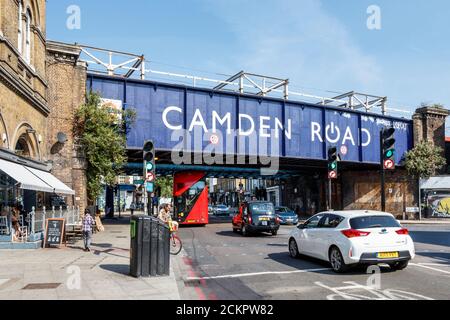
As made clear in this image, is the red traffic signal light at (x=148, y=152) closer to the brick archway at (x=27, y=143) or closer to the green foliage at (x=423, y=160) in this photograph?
the brick archway at (x=27, y=143)

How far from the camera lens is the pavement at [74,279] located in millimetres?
7988


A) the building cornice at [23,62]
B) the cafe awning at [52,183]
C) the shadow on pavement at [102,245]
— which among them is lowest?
the shadow on pavement at [102,245]

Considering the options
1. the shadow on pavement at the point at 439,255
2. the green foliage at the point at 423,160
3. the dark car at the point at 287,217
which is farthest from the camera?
the green foliage at the point at 423,160

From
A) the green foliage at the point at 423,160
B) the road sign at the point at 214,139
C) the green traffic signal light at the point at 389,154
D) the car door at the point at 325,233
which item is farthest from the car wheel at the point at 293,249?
the green foliage at the point at 423,160

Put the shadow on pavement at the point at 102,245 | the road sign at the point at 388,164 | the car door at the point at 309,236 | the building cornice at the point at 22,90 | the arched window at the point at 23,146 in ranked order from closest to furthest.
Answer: the car door at the point at 309,236, the road sign at the point at 388,164, the building cornice at the point at 22,90, the shadow on pavement at the point at 102,245, the arched window at the point at 23,146

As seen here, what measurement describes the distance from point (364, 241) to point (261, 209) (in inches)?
464

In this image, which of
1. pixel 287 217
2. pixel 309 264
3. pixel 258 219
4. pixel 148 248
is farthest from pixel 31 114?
pixel 287 217

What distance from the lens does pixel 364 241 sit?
10.1 meters

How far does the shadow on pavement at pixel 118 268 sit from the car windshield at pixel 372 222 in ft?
18.1

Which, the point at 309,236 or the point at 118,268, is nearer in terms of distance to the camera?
the point at 118,268

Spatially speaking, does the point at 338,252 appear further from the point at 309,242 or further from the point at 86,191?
the point at 86,191

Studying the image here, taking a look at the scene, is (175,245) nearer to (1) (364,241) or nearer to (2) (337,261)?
(2) (337,261)
